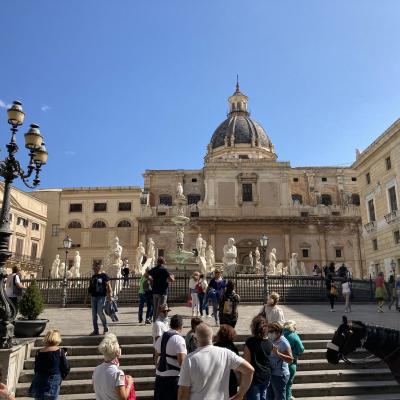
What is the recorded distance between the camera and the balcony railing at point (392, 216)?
25078 mm

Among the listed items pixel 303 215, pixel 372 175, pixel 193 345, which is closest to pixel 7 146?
pixel 193 345

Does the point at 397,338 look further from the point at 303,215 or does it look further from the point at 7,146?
the point at 303,215

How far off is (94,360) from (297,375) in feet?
11.3

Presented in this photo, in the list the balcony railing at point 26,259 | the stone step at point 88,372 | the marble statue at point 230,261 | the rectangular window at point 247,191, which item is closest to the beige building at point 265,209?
the rectangular window at point 247,191

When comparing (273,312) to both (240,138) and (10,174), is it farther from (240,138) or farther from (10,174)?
(240,138)

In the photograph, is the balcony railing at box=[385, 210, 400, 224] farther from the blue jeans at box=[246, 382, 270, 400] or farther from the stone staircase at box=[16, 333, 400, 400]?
the blue jeans at box=[246, 382, 270, 400]

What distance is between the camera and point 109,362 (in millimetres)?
3973

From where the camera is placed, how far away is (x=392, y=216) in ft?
84.4

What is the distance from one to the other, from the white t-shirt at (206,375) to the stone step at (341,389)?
352 centimetres

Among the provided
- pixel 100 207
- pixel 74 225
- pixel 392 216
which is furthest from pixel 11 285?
pixel 74 225

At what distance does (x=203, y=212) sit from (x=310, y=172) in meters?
14.3

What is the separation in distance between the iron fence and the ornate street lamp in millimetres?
8983

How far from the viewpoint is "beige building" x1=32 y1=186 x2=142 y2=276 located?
45.1 metres

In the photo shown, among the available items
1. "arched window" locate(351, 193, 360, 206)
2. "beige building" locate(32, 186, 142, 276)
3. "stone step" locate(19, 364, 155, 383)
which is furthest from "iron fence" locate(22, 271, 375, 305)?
"arched window" locate(351, 193, 360, 206)
